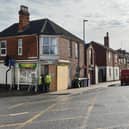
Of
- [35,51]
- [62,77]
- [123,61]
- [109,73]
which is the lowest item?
[62,77]

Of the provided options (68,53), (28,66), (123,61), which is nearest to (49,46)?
(28,66)

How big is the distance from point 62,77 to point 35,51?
4.46 meters

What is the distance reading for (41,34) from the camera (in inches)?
1257

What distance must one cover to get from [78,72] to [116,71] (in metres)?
28.0

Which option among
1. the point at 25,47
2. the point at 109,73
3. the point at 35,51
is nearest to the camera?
the point at 35,51

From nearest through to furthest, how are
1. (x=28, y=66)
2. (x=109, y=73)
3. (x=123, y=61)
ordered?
(x=28, y=66), (x=109, y=73), (x=123, y=61)

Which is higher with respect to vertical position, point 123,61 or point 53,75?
point 123,61

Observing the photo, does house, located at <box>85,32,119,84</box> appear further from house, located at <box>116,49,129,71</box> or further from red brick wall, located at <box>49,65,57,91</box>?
red brick wall, located at <box>49,65,57,91</box>

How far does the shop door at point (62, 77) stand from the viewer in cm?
3319

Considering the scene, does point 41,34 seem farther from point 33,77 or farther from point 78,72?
point 78,72

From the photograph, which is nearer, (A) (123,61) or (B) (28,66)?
(B) (28,66)

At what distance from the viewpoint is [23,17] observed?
3416cm

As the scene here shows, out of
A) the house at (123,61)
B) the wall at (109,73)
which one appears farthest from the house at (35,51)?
the house at (123,61)

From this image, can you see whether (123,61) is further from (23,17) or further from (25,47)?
(25,47)
